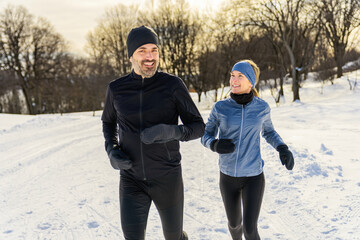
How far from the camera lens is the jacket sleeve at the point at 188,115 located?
194 cm

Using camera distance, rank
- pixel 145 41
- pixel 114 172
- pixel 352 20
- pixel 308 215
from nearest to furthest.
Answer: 1. pixel 145 41
2. pixel 308 215
3. pixel 114 172
4. pixel 352 20

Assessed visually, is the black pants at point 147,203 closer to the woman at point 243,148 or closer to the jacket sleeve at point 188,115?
the jacket sleeve at point 188,115

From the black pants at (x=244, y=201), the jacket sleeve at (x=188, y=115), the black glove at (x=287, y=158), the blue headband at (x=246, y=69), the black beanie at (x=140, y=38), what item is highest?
the black beanie at (x=140, y=38)

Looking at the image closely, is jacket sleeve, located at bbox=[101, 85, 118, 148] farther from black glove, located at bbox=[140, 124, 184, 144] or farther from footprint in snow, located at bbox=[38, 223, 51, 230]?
footprint in snow, located at bbox=[38, 223, 51, 230]

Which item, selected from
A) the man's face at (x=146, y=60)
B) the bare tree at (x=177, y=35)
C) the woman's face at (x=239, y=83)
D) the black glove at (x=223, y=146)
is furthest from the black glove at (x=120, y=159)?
the bare tree at (x=177, y=35)

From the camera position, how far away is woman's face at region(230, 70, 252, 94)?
239 centimetres

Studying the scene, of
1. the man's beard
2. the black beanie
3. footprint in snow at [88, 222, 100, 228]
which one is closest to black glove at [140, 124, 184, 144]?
the man's beard

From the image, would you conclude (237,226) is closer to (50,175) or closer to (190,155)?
(190,155)

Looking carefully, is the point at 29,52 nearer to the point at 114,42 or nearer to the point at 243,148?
the point at 114,42

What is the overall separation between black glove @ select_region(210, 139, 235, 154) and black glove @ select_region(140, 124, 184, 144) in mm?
486

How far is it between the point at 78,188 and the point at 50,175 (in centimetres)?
121

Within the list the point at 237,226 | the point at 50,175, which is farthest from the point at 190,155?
the point at 237,226

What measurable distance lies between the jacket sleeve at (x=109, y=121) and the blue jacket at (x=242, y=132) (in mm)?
828

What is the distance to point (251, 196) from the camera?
2.32 meters
